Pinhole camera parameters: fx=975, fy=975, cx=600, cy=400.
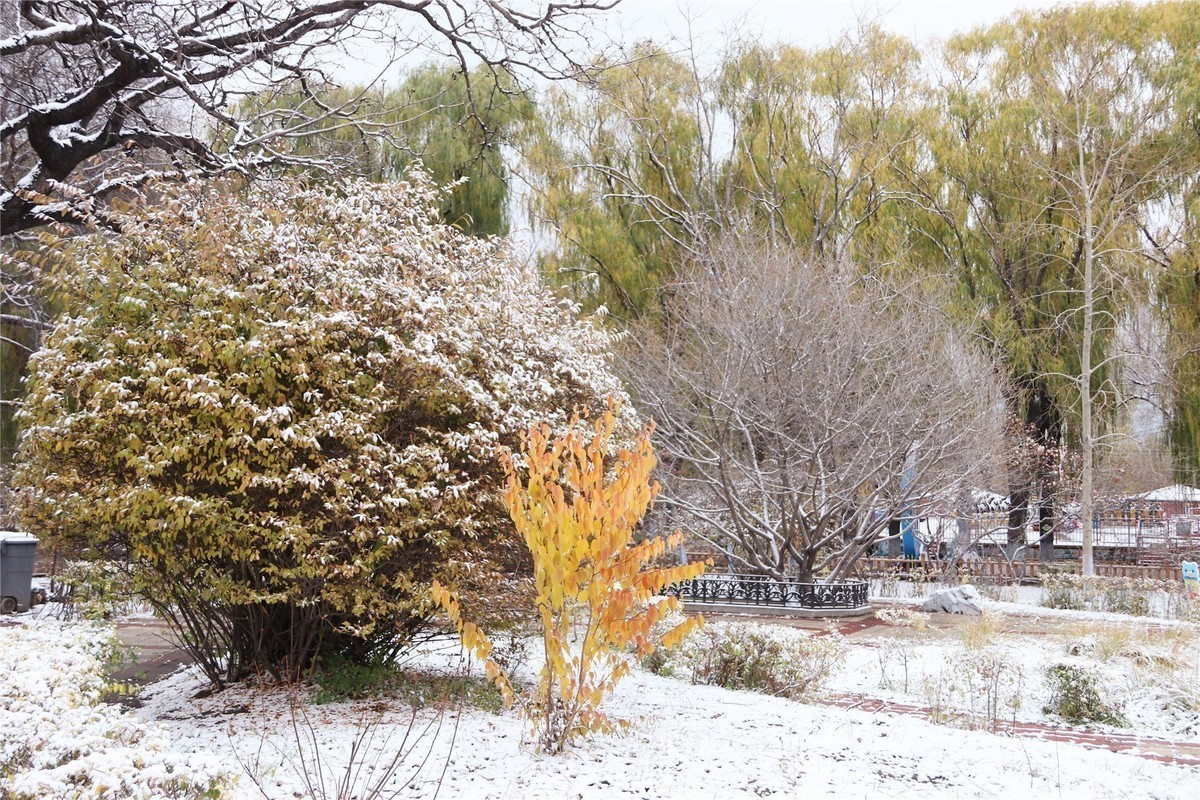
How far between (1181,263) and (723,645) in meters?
17.1

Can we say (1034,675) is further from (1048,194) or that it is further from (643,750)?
(1048,194)

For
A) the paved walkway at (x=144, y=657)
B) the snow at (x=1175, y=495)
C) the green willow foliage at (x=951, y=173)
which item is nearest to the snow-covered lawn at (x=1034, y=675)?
the paved walkway at (x=144, y=657)

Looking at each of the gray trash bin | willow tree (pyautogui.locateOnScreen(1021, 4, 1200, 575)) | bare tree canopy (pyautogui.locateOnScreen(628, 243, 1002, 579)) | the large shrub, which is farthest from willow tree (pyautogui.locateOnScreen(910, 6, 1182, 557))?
the gray trash bin

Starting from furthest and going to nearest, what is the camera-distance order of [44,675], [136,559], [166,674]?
[166,674]
[136,559]
[44,675]

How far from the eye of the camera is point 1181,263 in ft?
66.4

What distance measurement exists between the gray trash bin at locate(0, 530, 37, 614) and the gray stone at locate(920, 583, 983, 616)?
41.7 ft

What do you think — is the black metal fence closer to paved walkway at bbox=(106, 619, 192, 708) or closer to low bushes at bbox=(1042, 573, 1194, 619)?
low bushes at bbox=(1042, 573, 1194, 619)

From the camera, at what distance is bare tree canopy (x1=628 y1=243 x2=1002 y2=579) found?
46.2ft

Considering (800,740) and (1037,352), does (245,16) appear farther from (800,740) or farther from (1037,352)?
(1037,352)

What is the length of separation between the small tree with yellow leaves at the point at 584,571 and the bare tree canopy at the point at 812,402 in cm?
874

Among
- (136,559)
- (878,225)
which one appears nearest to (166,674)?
(136,559)

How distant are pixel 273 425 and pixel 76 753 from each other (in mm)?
2716

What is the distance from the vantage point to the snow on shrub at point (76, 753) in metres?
3.11

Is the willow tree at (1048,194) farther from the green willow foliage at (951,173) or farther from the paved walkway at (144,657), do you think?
the paved walkway at (144,657)
